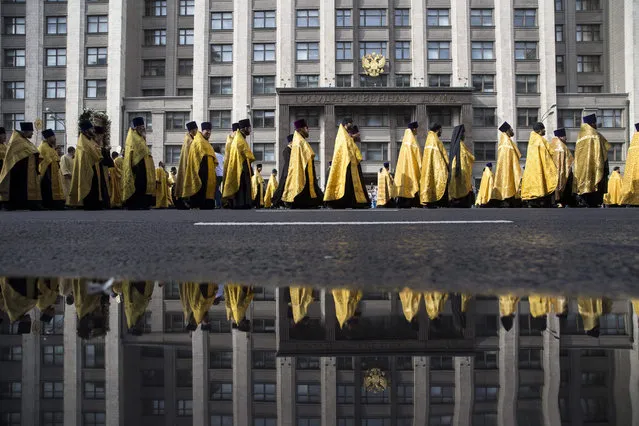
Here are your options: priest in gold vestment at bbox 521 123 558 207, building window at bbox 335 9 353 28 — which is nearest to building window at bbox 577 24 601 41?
building window at bbox 335 9 353 28

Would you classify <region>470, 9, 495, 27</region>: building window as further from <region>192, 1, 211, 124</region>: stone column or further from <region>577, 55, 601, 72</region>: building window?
<region>192, 1, 211, 124</region>: stone column

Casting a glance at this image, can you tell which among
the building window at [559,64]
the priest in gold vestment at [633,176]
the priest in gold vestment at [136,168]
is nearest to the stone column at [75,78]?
the priest in gold vestment at [136,168]

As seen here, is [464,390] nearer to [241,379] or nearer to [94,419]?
[241,379]

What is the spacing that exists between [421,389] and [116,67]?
4959 cm

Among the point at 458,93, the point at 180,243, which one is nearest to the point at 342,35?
the point at 458,93

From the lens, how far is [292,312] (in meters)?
1.36

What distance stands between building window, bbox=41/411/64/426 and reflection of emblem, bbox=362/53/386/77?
45.4m

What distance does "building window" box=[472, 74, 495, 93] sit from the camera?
4609 centimetres

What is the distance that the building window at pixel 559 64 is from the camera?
49.1 m

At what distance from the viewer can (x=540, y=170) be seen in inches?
590

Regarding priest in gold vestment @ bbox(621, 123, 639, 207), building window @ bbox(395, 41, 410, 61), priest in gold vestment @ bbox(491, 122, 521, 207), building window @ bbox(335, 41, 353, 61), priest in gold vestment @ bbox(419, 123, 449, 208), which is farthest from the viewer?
building window @ bbox(395, 41, 410, 61)

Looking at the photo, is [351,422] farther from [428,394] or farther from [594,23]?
[594,23]

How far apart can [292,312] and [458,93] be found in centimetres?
4488

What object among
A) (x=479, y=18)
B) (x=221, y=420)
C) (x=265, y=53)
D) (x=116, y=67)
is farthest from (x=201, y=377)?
(x=479, y=18)
